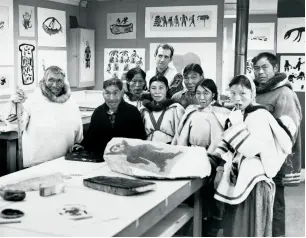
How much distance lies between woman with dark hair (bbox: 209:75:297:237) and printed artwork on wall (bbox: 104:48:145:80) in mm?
4080

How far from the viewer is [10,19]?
564 cm

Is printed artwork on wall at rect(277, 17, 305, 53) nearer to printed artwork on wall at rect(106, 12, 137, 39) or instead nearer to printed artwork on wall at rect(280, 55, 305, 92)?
printed artwork on wall at rect(280, 55, 305, 92)

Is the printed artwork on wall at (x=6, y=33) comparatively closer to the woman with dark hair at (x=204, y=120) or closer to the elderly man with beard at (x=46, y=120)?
the elderly man with beard at (x=46, y=120)

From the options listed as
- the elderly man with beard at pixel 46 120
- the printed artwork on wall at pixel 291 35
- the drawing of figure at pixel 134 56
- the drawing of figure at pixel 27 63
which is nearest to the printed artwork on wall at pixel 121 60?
the drawing of figure at pixel 134 56

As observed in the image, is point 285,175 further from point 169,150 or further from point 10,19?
point 10,19

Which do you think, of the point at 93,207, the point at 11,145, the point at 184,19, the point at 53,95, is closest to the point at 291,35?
the point at 184,19

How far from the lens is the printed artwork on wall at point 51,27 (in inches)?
247

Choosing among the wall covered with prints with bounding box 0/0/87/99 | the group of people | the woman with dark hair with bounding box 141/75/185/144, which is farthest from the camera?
the wall covered with prints with bounding box 0/0/87/99

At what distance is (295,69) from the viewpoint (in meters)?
5.79

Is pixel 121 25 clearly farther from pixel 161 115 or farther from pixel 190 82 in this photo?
pixel 161 115

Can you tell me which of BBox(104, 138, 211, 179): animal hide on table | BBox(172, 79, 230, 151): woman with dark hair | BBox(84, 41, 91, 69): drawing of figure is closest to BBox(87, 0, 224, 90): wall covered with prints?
BBox(84, 41, 91, 69): drawing of figure

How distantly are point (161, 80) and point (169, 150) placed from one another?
806 mm

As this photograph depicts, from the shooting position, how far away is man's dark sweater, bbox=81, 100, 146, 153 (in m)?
3.80

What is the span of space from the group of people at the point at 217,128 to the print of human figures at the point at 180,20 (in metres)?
2.91
